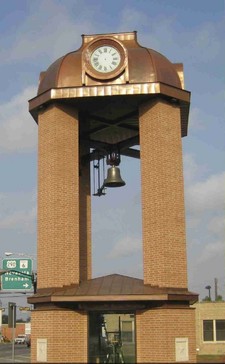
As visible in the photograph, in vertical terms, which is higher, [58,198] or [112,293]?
[58,198]

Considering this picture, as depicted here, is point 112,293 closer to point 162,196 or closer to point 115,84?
point 162,196

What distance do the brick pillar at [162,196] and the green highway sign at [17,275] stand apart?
72.5ft

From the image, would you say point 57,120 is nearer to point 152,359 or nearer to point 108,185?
point 108,185

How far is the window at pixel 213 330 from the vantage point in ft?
155

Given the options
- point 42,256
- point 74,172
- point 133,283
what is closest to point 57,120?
point 74,172

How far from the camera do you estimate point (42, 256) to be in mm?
24578

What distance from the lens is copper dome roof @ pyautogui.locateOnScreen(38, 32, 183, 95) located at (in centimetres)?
2517

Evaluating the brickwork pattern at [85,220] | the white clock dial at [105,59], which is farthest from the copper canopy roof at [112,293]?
the white clock dial at [105,59]

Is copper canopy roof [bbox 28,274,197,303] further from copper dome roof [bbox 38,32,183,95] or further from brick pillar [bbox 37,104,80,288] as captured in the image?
copper dome roof [bbox 38,32,183,95]

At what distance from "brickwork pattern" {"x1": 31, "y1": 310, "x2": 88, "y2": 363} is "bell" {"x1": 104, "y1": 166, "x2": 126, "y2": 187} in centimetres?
591

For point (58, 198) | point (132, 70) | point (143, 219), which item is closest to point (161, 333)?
point (143, 219)

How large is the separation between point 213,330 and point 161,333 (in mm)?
26126

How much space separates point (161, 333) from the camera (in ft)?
74.4

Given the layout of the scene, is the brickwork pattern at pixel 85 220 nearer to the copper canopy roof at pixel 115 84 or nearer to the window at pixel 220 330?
the copper canopy roof at pixel 115 84
